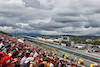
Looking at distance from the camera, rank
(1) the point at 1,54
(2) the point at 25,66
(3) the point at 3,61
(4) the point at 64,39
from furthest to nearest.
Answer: (4) the point at 64,39
(2) the point at 25,66
(1) the point at 1,54
(3) the point at 3,61

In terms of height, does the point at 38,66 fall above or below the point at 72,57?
above

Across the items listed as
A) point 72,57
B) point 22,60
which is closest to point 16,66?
point 22,60

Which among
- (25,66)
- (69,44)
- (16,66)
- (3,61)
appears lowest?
(69,44)

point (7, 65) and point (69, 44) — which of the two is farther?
point (69, 44)

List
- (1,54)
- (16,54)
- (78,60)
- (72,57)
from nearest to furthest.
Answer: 1. (1,54)
2. (16,54)
3. (78,60)
4. (72,57)

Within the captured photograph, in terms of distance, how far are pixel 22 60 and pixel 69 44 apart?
48.4 m

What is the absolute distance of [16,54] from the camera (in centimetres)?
563

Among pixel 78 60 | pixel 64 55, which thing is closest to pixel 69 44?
pixel 64 55

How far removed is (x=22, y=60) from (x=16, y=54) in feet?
2.55

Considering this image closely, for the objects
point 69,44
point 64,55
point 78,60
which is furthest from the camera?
point 69,44

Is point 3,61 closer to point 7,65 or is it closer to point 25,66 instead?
point 7,65

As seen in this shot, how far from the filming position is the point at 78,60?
17141mm

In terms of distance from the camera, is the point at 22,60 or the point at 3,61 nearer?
the point at 3,61

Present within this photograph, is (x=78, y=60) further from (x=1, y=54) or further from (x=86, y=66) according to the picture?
(x=1, y=54)
